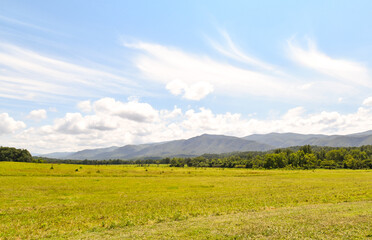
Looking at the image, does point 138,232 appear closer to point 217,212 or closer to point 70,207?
point 217,212

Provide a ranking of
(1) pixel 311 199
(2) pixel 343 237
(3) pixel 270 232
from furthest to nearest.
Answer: (1) pixel 311 199 → (3) pixel 270 232 → (2) pixel 343 237

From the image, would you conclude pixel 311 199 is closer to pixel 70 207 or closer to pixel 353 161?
pixel 70 207

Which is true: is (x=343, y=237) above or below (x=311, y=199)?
above

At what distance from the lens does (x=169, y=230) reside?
64.2 feet

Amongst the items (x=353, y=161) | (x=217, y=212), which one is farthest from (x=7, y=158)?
(x=353, y=161)

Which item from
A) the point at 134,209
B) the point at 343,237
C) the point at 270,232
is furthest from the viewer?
the point at 134,209

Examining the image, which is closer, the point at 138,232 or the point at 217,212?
the point at 138,232

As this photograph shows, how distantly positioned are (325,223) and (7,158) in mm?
236754

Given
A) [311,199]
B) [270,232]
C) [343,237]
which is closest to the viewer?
[343,237]

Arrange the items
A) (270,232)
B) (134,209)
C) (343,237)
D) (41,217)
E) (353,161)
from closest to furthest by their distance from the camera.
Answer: (343,237) → (270,232) → (41,217) → (134,209) → (353,161)

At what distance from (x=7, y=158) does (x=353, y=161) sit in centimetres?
29443

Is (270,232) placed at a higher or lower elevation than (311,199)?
higher

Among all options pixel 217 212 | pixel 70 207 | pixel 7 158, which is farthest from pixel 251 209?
pixel 7 158

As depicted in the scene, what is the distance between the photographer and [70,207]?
100 ft
